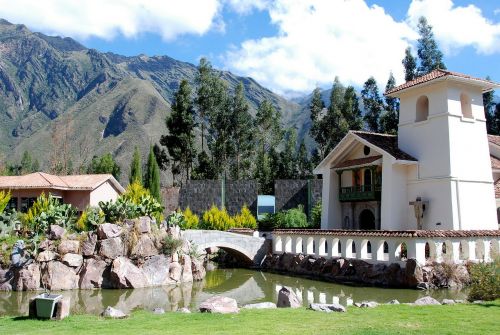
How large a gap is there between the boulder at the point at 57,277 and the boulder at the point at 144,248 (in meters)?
2.33

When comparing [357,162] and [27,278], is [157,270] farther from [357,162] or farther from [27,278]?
[357,162]

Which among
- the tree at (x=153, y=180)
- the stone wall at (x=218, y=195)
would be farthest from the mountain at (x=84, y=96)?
the stone wall at (x=218, y=195)

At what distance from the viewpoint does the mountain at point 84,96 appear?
3841 inches

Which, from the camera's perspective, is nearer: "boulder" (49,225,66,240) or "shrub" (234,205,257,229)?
"boulder" (49,225,66,240)

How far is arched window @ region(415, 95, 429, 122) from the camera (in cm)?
2498

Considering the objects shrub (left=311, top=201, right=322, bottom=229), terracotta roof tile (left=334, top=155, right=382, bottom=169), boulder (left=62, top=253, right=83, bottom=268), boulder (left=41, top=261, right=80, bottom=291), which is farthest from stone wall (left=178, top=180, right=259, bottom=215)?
boulder (left=41, top=261, right=80, bottom=291)

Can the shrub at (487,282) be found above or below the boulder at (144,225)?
below

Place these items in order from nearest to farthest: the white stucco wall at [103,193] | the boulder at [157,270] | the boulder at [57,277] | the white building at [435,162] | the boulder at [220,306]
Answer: the boulder at [220,306] < the boulder at [57,277] < the boulder at [157,270] < the white building at [435,162] < the white stucco wall at [103,193]

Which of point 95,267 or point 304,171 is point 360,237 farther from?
point 304,171

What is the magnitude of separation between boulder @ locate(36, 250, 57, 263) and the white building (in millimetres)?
14186

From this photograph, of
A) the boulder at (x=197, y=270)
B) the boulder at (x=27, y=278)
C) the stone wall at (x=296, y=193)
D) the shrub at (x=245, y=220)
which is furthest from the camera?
the stone wall at (x=296, y=193)

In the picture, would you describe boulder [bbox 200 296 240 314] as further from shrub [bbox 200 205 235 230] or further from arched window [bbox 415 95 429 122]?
shrub [bbox 200 205 235 230]

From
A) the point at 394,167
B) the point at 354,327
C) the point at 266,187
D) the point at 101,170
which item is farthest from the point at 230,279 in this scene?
the point at 101,170

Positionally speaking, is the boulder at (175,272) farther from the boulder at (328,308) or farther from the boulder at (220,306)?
the boulder at (328,308)
